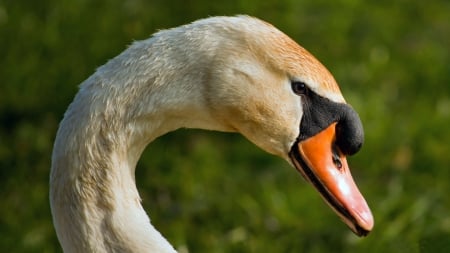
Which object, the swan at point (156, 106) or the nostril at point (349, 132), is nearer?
the swan at point (156, 106)

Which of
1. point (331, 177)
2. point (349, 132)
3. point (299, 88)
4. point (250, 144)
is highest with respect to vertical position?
point (299, 88)

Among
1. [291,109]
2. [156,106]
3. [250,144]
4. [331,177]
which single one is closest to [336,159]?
[331,177]

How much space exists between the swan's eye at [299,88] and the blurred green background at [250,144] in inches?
33.8

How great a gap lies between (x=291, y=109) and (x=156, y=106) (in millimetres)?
378

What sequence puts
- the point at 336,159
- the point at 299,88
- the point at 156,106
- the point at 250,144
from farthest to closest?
the point at 250,144, the point at 336,159, the point at 299,88, the point at 156,106

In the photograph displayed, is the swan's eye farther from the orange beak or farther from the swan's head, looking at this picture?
the orange beak

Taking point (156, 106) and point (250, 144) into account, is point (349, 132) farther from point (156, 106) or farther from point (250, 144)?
point (250, 144)

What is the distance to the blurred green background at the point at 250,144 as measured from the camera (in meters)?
4.56

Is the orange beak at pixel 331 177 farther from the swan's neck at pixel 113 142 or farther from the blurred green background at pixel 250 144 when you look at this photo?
the blurred green background at pixel 250 144

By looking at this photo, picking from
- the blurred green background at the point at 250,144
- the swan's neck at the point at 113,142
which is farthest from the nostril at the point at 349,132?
the blurred green background at the point at 250,144

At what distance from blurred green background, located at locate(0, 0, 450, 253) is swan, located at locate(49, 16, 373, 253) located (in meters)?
0.91

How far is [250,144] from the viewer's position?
5.37m

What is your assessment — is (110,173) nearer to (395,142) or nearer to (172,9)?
(395,142)

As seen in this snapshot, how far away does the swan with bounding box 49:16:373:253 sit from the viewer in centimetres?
283
